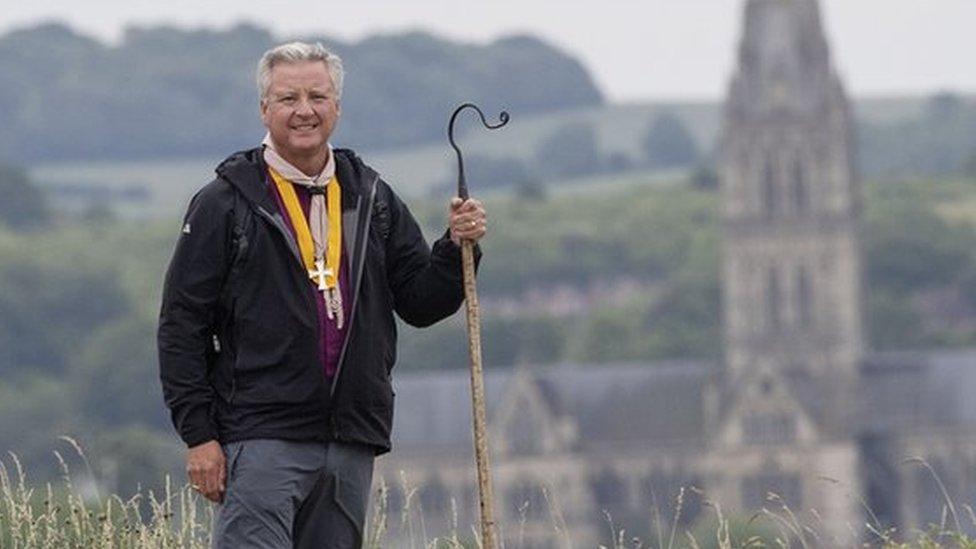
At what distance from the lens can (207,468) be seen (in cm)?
1284

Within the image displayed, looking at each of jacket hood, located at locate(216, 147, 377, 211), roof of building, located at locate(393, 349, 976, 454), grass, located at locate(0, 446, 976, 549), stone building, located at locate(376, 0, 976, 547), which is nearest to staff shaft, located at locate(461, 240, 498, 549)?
jacket hood, located at locate(216, 147, 377, 211)

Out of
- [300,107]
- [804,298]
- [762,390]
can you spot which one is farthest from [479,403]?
[804,298]

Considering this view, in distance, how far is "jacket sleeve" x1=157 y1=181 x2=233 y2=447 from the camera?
12.9 meters

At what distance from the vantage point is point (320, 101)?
13.1 meters

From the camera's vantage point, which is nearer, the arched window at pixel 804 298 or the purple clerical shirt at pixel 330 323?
the purple clerical shirt at pixel 330 323

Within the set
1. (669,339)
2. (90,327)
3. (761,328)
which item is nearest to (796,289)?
(761,328)

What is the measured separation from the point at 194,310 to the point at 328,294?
1.27ft

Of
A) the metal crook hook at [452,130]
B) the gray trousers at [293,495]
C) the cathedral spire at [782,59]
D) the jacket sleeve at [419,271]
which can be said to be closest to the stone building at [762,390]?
the cathedral spire at [782,59]

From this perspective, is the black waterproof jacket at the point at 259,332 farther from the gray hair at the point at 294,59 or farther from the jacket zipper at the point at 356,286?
the gray hair at the point at 294,59

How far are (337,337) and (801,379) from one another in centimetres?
13137

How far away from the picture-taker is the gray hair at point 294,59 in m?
13.1

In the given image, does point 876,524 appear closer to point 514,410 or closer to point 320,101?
point 320,101

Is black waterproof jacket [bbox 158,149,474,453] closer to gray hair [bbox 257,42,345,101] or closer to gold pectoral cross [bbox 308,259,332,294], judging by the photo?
gold pectoral cross [bbox 308,259,332,294]

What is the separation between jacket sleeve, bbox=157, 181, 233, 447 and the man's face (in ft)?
0.78
